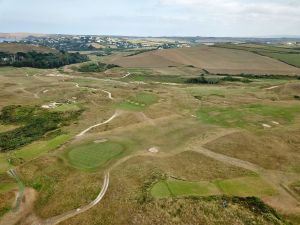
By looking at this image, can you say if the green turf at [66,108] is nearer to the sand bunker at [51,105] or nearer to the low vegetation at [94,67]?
the sand bunker at [51,105]

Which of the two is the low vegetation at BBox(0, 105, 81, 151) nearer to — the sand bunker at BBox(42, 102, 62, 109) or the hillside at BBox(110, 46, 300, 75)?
the sand bunker at BBox(42, 102, 62, 109)

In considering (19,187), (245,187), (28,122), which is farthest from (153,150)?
(28,122)

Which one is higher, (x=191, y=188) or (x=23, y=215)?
(x=191, y=188)

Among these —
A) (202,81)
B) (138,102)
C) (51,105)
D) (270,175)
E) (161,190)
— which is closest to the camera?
(161,190)

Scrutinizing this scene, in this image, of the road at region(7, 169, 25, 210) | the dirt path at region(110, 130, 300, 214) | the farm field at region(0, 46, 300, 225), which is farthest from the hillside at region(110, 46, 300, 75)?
the road at region(7, 169, 25, 210)

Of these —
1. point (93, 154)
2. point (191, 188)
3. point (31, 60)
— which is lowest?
point (31, 60)

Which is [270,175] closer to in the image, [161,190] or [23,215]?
[161,190]

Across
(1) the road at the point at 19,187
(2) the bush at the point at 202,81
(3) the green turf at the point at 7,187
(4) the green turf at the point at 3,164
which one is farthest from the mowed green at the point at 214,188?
(2) the bush at the point at 202,81
